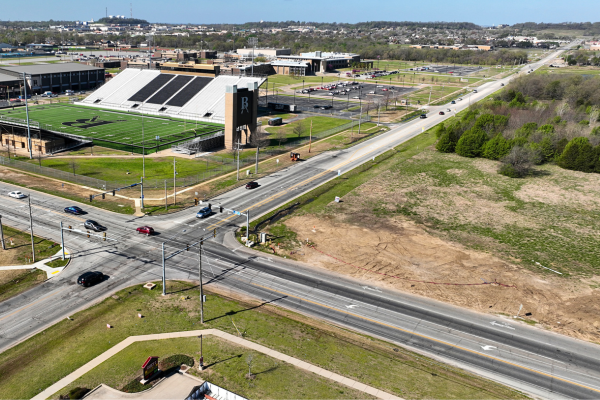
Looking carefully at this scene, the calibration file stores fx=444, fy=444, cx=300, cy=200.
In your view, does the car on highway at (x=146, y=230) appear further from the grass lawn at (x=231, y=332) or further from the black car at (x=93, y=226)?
the grass lawn at (x=231, y=332)

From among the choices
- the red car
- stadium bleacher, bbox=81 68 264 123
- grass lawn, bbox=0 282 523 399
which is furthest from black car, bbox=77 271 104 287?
stadium bleacher, bbox=81 68 264 123

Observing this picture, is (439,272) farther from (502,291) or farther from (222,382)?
(222,382)

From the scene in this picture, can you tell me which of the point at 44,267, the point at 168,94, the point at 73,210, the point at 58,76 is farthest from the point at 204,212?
the point at 58,76

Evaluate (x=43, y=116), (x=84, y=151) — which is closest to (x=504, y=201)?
(x=84, y=151)

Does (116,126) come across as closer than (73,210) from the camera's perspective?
No

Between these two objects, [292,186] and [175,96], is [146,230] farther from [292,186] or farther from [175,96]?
[175,96]
